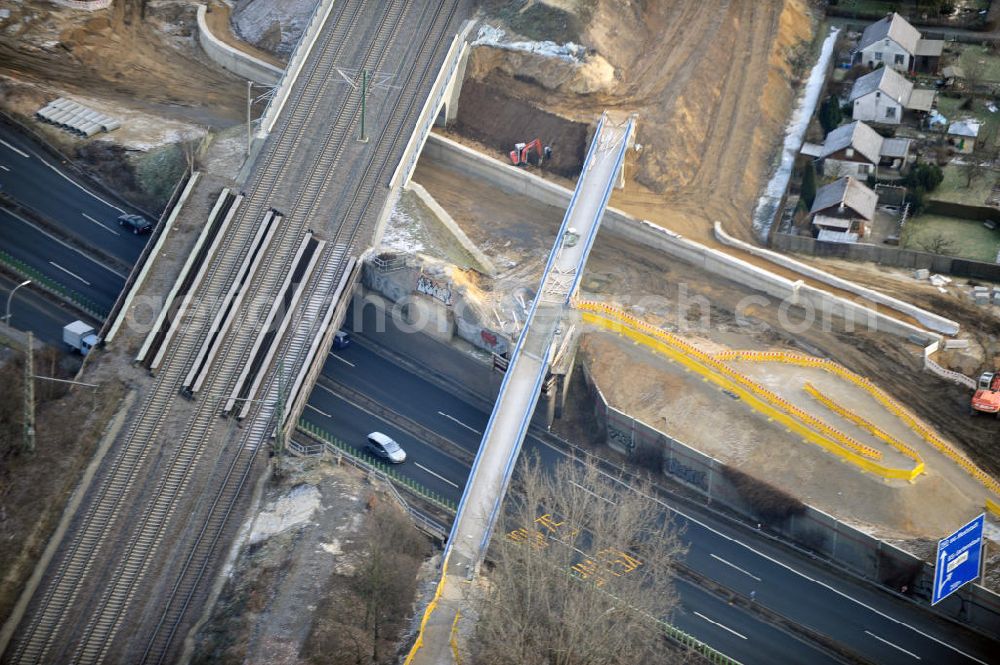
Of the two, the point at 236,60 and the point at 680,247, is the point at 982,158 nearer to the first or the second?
the point at 680,247

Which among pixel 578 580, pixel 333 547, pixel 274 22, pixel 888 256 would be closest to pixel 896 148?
pixel 888 256

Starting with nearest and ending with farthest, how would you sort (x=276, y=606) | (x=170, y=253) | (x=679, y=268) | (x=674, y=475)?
1. (x=276, y=606)
2. (x=674, y=475)
3. (x=170, y=253)
4. (x=679, y=268)

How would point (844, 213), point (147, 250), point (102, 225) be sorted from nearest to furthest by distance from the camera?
point (147, 250) → point (102, 225) → point (844, 213)

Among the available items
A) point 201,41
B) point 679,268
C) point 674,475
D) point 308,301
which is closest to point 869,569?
point 674,475

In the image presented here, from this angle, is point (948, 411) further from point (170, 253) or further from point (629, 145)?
point (170, 253)

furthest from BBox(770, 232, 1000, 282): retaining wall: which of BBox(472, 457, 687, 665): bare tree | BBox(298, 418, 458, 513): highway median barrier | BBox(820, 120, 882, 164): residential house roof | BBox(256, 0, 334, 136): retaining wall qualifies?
BBox(256, 0, 334, 136): retaining wall

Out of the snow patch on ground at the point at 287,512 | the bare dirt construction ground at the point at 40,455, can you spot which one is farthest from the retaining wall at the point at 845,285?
the bare dirt construction ground at the point at 40,455

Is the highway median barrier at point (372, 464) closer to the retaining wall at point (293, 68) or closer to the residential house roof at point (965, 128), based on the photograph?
the retaining wall at point (293, 68)
